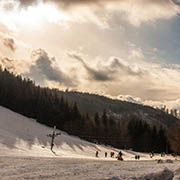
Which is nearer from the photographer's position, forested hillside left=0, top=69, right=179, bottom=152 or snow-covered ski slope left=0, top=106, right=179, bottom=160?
snow-covered ski slope left=0, top=106, right=179, bottom=160

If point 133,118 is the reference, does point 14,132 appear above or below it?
below

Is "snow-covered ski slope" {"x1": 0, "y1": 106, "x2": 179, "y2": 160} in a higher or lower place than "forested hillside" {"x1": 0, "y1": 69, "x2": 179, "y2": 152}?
lower

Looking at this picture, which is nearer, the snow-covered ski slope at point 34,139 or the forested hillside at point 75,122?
the snow-covered ski slope at point 34,139

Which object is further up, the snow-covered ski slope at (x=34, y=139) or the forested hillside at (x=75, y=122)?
the forested hillside at (x=75, y=122)

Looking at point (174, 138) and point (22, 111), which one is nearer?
point (174, 138)

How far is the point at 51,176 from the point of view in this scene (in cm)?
3353

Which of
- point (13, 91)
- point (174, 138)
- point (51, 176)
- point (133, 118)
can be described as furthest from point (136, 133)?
point (51, 176)

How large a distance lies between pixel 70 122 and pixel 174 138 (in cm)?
4240

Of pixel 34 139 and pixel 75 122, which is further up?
pixel 75 122

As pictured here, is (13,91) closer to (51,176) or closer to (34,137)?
(34,137)

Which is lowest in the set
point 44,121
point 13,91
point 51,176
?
point 51,176

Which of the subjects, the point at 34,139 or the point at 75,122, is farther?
the point at 75,122

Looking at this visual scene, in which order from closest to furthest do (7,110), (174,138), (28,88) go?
1. (174,138)
2. (7,110)
3. (28,88)

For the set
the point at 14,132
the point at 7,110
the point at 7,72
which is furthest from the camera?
the point at 7,72
